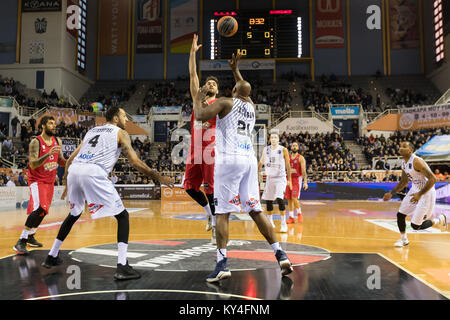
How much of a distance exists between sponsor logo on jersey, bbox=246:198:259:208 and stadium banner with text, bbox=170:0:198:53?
30164 mm

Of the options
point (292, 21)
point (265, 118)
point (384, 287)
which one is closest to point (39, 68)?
point (265, 118)

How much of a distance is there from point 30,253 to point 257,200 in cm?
340

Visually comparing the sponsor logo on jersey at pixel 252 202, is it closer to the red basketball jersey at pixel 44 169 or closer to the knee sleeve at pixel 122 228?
the knee sleeve at pixel 122 228

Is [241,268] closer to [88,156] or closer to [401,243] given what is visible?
[88,156]

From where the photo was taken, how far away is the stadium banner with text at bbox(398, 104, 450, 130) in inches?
874

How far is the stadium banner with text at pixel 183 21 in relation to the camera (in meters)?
32.2

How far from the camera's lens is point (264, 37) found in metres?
25.8

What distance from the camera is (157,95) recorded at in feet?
100

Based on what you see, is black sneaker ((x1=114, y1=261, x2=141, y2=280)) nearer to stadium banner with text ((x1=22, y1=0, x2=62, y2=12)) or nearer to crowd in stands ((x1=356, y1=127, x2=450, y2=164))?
crowd in stands ((x1=356, y1=127, x2=450, y2=164))

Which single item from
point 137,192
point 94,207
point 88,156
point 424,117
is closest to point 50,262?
point 94,207

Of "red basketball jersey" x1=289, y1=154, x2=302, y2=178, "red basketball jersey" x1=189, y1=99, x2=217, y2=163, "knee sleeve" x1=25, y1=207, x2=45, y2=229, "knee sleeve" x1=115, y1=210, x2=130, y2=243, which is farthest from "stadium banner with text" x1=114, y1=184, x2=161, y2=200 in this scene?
"knee sleeve" x1=115, y1=210, x2=130, y2=243

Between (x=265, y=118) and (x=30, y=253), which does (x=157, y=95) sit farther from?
(x=30, y=253)

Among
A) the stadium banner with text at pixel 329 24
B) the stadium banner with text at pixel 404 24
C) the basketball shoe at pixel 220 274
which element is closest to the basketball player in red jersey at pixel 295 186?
the basketball shoe at pixel 220 274

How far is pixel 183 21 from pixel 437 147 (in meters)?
23.1
